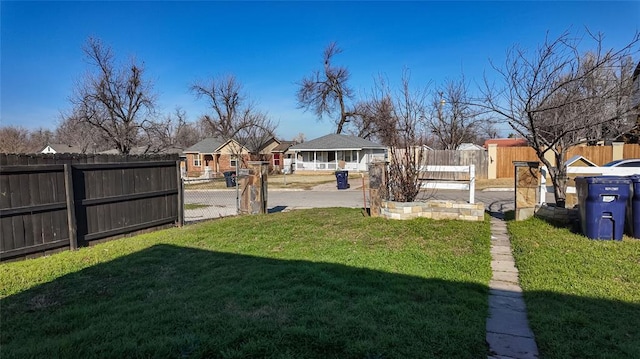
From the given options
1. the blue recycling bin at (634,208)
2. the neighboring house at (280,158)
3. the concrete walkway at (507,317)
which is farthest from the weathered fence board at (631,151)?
the neighboring house at (280,158)

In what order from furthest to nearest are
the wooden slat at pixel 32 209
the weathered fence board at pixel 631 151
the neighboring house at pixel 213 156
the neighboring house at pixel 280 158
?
the neighboring house at pixel 213 156 → the neighboring house at pixel 280 158 → the weathered fence board at pixel 631 151 → the wooden slat at pixel 32 209

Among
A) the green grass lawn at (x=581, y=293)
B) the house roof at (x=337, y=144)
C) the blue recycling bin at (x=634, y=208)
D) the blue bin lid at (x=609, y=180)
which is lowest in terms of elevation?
the green grass lawn at (x=581, y=293)

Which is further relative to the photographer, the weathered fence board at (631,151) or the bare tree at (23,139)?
the bare tree at (23,139)

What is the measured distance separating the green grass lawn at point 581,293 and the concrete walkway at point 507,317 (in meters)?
0.09

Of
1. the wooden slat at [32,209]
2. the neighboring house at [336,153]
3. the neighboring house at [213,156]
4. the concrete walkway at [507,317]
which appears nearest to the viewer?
the concrete walkway at [507,317]

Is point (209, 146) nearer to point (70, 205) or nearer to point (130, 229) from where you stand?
point (130, 229)

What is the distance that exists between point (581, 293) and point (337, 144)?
33.5 meters

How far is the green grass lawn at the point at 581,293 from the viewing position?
2996 mm

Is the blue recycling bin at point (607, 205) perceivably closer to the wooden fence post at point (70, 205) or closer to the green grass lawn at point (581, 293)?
the green grass lawn at point (581, 293)

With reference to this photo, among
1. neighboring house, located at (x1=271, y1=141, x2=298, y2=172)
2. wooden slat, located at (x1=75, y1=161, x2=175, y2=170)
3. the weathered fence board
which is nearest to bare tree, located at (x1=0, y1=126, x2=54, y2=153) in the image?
neighboring house, located at (x1=271, y1=141, x2=298, y2=172)

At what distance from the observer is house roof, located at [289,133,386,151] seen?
119 feet

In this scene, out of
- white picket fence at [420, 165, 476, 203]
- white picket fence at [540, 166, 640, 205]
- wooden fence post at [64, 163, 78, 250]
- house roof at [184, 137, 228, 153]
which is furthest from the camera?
house roof at [184, 137, 228, 153]

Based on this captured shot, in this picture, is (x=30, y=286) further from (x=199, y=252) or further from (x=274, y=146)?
(x=274, y=146)

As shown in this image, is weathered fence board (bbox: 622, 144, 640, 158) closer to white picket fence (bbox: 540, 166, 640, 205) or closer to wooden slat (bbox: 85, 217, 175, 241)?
white picket fence (bbox: 540, 166, 640, 205)
